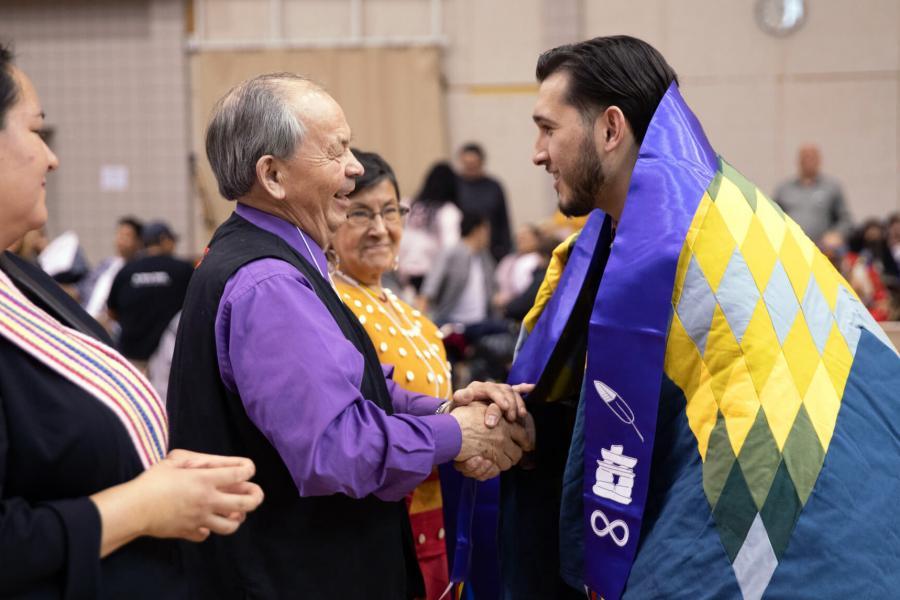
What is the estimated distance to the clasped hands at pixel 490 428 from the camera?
213cm

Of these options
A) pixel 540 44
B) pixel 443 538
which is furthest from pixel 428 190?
pixel 443 538

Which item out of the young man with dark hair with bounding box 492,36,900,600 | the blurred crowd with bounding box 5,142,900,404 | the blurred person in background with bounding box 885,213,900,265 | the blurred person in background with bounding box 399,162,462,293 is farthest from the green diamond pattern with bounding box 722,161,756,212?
the blurred person in background with bounding box 885,213,900,265

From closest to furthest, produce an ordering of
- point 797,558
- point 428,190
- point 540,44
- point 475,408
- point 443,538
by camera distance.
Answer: point 797,558 → point 475,408 → point 443,538 → point 428,190 → point 540,44

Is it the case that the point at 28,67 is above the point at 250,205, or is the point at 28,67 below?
above

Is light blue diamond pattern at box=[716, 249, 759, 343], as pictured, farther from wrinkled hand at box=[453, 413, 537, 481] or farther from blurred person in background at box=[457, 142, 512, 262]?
blurred person in background at box=[457, 142, 512, 262]

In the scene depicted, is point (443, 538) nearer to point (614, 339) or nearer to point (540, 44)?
point (614, 339)

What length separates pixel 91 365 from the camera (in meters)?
1.49

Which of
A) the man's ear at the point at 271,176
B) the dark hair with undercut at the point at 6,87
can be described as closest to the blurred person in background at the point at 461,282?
the man's ear at the point at 271,176

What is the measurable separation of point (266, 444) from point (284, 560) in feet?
0.69

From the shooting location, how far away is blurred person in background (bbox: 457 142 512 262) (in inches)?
350

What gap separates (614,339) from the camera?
74.3 inches

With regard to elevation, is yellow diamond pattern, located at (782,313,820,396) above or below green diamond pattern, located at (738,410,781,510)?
above

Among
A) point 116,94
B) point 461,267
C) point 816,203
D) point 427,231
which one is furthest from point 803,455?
point 116,94

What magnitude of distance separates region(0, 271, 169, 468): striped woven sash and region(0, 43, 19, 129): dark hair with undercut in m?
0.24
